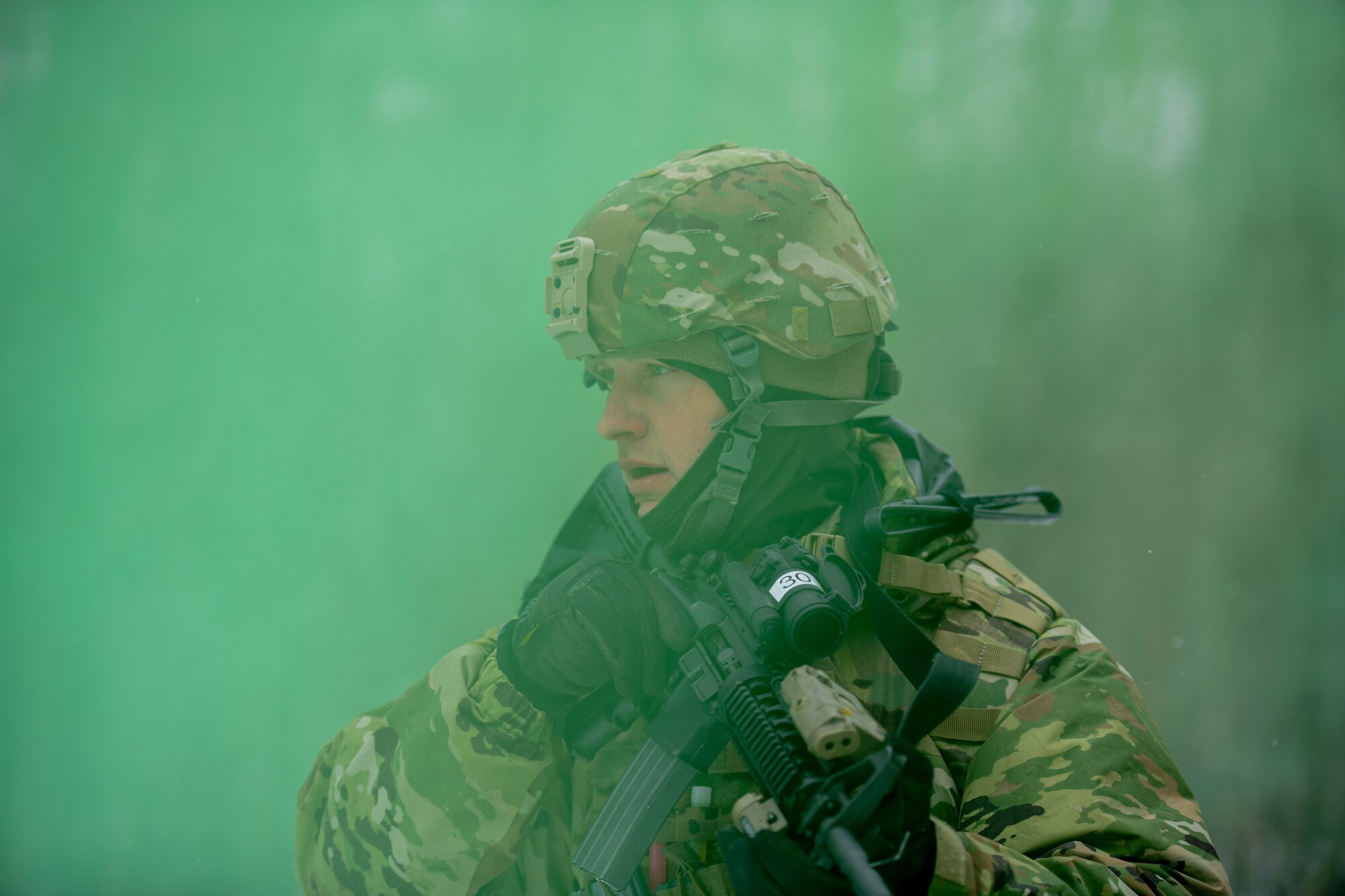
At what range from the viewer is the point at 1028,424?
2449 mm

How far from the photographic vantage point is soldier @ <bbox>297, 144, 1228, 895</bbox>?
1.44 meters

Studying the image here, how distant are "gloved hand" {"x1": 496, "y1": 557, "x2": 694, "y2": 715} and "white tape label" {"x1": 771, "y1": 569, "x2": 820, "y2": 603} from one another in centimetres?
18

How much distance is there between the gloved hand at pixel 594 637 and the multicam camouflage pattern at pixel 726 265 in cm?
46

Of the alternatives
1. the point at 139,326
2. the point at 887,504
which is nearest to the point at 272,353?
the point at 139,326

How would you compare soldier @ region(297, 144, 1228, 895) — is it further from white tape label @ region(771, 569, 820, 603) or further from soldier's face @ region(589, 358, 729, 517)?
white tape label @ region(771, 569, 820, 603)

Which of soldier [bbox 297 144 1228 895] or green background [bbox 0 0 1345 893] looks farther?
green background [bbox 0 0 1345 893]

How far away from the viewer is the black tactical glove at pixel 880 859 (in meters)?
1.03

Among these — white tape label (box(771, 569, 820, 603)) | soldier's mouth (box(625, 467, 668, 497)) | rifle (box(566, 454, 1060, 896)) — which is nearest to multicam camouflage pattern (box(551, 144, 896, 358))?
soldier's mouth (box(625, 467, 668, 497))

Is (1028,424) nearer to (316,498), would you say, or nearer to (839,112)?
(839,112)

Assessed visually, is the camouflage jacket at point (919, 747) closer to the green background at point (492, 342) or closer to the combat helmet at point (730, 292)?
the combat helmet at point (730, 292)

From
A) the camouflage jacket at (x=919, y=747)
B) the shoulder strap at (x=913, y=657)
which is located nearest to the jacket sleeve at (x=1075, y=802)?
the camouflage jacket at (x=919, y=747)

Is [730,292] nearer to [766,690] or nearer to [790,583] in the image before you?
[790,583]

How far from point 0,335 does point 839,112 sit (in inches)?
89.4

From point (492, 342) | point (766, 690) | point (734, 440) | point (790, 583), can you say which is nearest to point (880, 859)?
point (766, 690)
